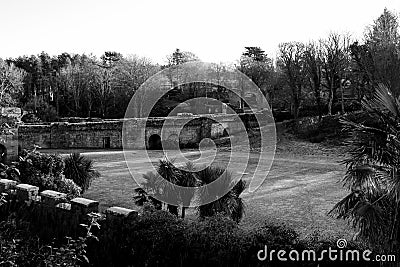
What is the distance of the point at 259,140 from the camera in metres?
29.2

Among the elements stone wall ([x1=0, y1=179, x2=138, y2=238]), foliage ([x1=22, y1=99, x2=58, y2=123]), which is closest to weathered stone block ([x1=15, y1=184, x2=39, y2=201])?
stone wall ([x1=0, y1=179, x2=138, y2=238])

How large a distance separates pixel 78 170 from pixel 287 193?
703 centimetres

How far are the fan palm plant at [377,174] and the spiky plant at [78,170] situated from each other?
306 inches

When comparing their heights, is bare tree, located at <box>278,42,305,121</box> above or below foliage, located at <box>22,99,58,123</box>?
above

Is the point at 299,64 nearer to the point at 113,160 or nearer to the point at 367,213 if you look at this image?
the point at 113,160

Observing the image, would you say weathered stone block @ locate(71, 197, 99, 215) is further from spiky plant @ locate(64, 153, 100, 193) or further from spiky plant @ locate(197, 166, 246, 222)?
spiky plant @ locate(64, 153, 100, 193)

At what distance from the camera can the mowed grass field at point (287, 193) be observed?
10094 mm

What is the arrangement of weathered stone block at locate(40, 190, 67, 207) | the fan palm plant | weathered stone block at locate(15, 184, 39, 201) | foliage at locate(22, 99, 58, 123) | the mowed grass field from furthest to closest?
foliage at locate(22, 99, 58, 123) < the mowed grass field < weathered stone block at locate(15, 184, 39, 201) < weathered stone block at locate(40, 190, 67, 207) < the fan palm plant

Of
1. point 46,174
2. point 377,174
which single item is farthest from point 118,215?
point 46,174

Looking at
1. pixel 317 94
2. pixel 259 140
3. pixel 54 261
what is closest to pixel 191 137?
pixel 259 140

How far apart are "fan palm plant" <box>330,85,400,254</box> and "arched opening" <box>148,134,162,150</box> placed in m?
24.7

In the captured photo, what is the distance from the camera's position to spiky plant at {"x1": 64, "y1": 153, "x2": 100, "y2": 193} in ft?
36.0

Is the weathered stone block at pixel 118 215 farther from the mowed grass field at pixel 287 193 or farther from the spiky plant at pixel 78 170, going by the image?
the spiky plant at pixel 78 170

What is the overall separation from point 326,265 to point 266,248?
75 centimetres
